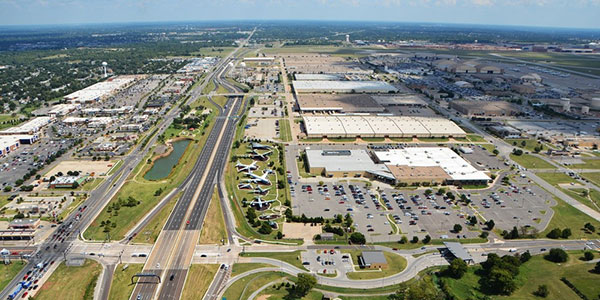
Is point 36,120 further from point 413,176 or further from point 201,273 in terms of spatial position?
point 413,176

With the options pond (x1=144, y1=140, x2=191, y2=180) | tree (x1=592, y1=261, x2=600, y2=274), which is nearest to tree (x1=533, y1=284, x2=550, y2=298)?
tree (x1=592, y1=261, x2=600, y2=274)

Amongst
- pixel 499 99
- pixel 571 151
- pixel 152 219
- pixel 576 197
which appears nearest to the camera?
pixel 152 219

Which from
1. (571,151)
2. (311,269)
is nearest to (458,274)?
(311,269)

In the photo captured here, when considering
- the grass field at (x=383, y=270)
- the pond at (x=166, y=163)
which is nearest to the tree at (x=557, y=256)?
the grass field at (x=383, y=270)

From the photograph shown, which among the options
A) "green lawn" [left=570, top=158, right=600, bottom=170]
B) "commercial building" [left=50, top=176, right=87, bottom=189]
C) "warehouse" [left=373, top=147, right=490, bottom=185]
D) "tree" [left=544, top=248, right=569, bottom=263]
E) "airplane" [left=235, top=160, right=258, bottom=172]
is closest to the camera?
"tree" [left=544, top=248, right=569, bottom=263]

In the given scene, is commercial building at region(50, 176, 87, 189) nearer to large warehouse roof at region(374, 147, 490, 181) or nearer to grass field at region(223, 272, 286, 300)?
grass field at region(223, 272, 286, 300)

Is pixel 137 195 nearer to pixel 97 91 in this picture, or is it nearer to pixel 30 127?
pixel 30 127
